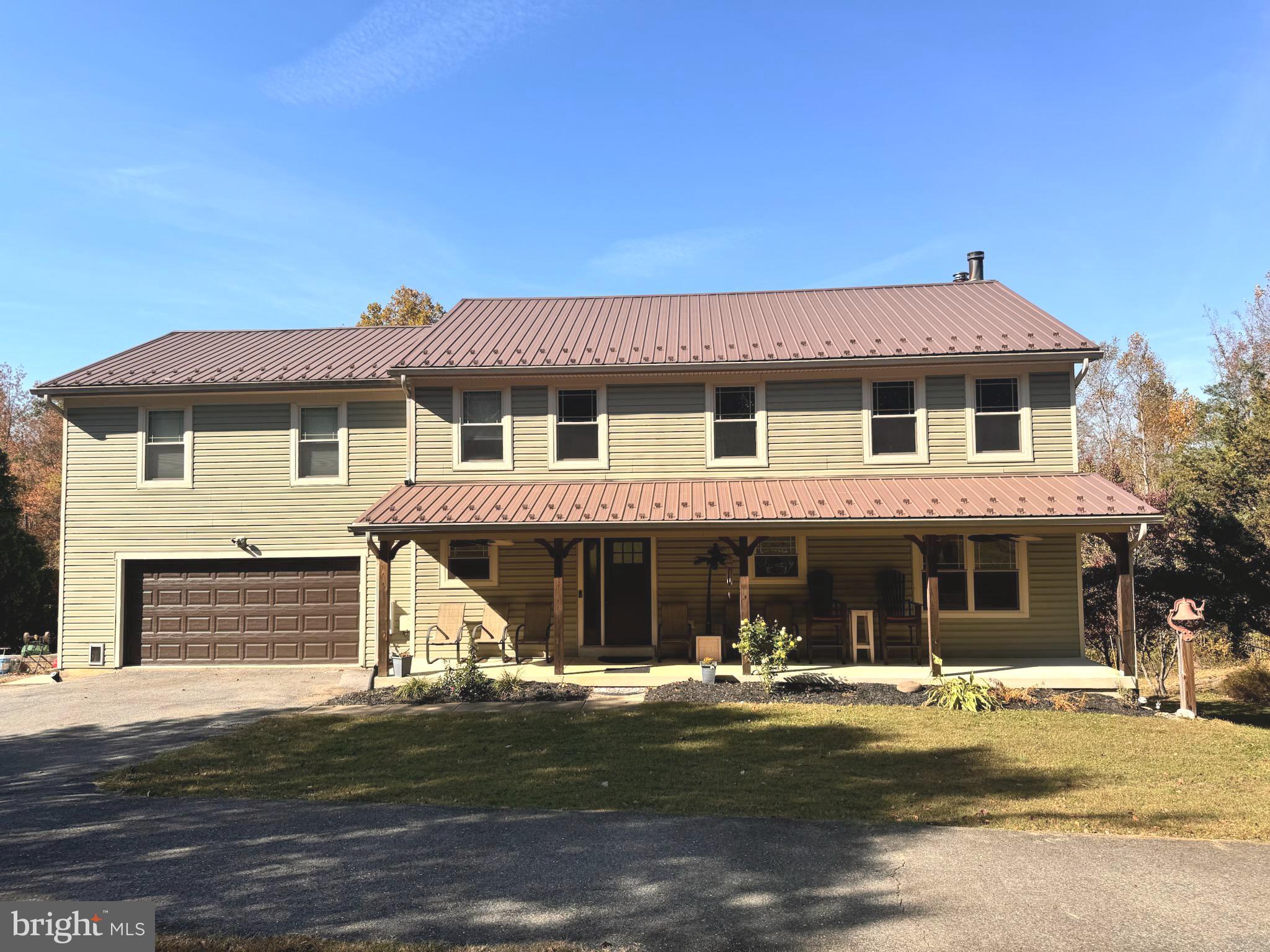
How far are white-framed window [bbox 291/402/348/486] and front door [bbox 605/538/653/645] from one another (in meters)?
5.53

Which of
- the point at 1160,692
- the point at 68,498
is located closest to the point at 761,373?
the point at 1160,692

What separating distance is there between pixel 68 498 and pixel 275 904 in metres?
13.9

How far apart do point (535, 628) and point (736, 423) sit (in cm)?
532

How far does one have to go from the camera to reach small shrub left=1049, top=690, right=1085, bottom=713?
34.5ft

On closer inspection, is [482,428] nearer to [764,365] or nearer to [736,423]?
[736,423]

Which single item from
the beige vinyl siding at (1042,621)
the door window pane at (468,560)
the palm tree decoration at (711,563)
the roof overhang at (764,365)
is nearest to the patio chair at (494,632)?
the door window pane at (468,560)

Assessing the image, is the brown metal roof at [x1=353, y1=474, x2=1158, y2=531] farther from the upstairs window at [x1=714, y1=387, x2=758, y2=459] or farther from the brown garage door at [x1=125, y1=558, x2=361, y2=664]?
the brown garage door at [x1=125, y1=558, x2=361, y2=664]

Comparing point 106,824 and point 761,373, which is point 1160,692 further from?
Answer: point 106,824

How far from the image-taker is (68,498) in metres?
15.1

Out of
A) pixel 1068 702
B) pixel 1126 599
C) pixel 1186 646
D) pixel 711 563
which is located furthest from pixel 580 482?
pixel 1186 646

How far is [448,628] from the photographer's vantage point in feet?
46.0

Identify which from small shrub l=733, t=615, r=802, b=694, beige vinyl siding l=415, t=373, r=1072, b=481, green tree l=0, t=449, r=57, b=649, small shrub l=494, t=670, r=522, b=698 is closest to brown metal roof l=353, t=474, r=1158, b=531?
beige vinyl siding l=415, t=373, r=1072, b=481

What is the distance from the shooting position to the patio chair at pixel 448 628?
13867 mm

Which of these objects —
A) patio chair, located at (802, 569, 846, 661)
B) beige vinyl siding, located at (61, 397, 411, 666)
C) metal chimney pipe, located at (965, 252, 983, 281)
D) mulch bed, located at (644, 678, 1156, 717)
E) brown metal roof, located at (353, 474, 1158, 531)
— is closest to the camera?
mulch bed, located at (644, 678, 1156, 717)
